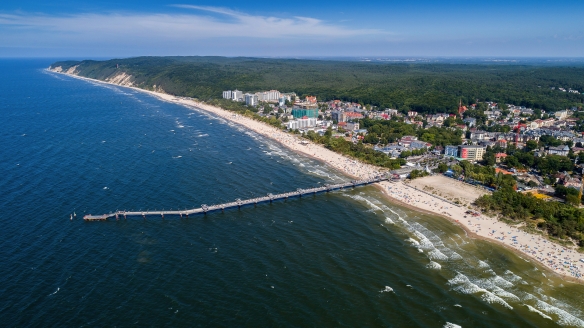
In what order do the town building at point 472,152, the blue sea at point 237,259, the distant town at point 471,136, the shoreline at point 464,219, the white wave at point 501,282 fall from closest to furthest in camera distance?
1. the blue sea at point 237,259
2. the white wave at point 501,282
3. the shoreline at point 464,219
4. the distant town at point 471,136
5. the town building at point 472,152

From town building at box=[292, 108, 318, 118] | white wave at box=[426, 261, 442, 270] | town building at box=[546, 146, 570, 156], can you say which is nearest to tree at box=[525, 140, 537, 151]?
town building at box=[546, 146, 570, 156]

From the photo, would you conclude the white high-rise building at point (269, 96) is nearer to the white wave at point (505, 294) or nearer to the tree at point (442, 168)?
the tree at point (442, 168)

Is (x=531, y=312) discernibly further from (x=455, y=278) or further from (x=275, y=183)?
(x=275, y=183)

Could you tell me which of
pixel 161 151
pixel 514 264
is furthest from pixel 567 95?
pixel 161 151

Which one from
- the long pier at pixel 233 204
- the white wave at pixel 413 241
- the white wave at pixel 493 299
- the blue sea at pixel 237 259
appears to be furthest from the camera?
the long pier at pixel 233 204

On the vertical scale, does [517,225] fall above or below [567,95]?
below

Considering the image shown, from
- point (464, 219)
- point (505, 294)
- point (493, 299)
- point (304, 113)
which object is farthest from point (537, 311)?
point (304, 113)

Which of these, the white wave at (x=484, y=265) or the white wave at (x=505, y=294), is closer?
the white wave at (x=505, y=294)

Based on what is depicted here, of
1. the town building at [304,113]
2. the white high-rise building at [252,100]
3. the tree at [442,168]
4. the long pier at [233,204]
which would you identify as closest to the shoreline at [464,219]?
the long pier at [233,204]
